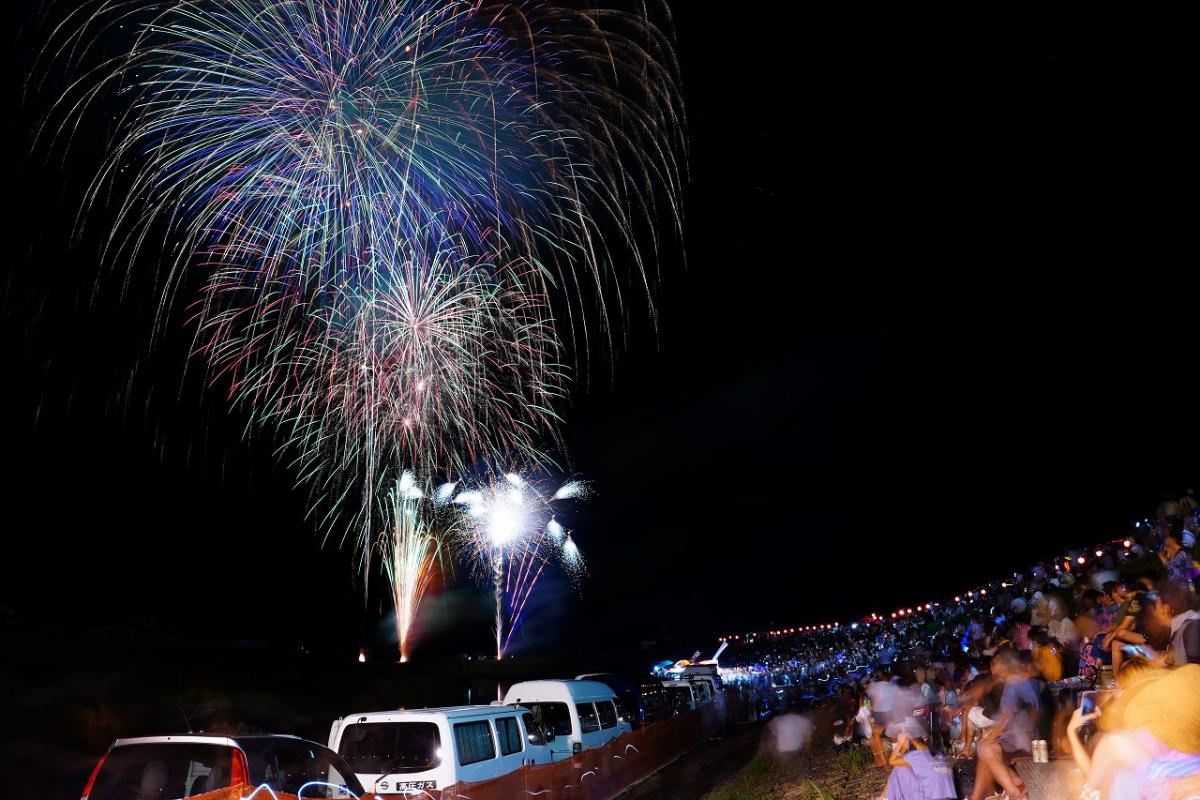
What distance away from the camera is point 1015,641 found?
13570 millimetres

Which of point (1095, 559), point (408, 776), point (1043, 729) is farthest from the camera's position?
point (1095, 559)

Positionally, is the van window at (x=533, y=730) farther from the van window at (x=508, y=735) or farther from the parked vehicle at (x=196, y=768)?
the parked vehicle at (x=196, y=768)

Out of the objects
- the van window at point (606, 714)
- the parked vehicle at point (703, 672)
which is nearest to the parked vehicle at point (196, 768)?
the van window at point (606, 714)

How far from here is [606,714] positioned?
16.5 meters

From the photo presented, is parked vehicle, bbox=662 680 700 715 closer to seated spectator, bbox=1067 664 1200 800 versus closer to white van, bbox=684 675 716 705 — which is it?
white van, bbox=684 675 716 705

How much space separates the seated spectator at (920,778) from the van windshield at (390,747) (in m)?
5.25

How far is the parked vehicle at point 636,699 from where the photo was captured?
19.1 meters

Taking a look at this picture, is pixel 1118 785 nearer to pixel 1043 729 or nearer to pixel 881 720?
pixel 1043 729

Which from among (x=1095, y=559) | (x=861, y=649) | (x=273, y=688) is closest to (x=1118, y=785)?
(x=1095, y=559)

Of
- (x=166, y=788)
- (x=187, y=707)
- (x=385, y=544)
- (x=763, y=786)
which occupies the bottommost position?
(x=763, y=786)

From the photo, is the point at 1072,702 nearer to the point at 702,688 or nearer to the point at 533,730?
the point at 533,730

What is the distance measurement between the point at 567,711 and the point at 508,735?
3.16m

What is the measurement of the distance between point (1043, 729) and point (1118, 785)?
3668 millimetres

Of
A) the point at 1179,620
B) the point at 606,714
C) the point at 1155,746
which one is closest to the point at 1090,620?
the point at 1179,620
